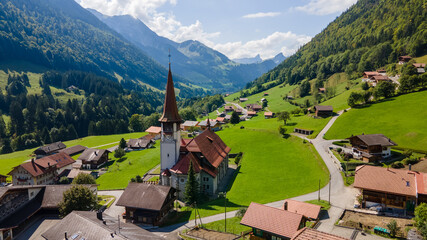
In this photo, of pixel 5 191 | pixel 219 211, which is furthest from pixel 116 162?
pixel 219 211

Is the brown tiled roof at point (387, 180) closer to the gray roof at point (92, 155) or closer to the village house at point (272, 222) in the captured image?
the village house at point (272, 222)

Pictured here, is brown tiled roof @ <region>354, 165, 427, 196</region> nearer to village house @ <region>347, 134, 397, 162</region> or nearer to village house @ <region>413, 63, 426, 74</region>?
village house @ <region>347, 134, 397, 162</region>

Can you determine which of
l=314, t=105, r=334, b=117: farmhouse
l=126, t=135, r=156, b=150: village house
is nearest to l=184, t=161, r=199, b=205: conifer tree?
l=126, t=135, r=156, b=150: village house

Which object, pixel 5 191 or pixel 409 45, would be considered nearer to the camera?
pixel 5 191

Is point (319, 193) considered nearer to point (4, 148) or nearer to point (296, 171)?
point (296, 171)

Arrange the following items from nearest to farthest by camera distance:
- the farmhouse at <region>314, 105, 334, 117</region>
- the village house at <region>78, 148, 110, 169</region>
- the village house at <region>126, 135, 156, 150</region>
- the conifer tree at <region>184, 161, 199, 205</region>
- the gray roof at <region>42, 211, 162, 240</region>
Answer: the gray roof at <region>42, 211, 162, 240</region>
the conifer tree at <region>184, 161, 199, 205</region>
the village house at <region>78, 148, 110, 169</region>
the farmhouse at <region>314, 105, 334, 117</region>
the village house at <region>126, 135, 156, 150</region>

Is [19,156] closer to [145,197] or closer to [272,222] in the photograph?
[145,197]
